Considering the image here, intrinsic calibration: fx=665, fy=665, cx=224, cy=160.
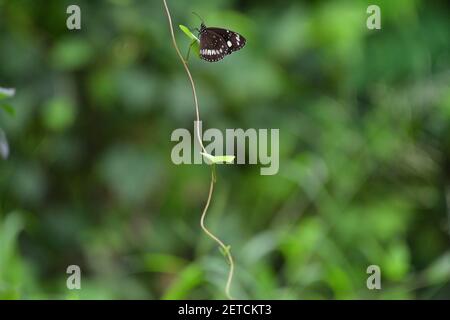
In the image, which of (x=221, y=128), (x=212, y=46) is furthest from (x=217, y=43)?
(x=221, y=128)

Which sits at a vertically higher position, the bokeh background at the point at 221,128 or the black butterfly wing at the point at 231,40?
the bokeh background at the point at 221,128

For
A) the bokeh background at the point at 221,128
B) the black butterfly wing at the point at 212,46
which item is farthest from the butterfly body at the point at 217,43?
the bokeh background at the point at 221,128

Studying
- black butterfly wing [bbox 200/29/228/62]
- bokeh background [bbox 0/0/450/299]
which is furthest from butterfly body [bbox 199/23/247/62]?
bokeh background [bbox 0/0/450/299]

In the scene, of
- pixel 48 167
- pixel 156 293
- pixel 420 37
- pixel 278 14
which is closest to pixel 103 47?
pixel 48 167

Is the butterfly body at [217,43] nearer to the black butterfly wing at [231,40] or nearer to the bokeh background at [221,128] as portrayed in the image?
the black butterfly wing at [231,40]

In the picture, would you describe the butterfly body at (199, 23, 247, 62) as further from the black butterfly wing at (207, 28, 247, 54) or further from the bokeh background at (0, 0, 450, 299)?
the bokeh background at (0, 0, 450, 299)

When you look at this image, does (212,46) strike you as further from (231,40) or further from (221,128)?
(221,128)
